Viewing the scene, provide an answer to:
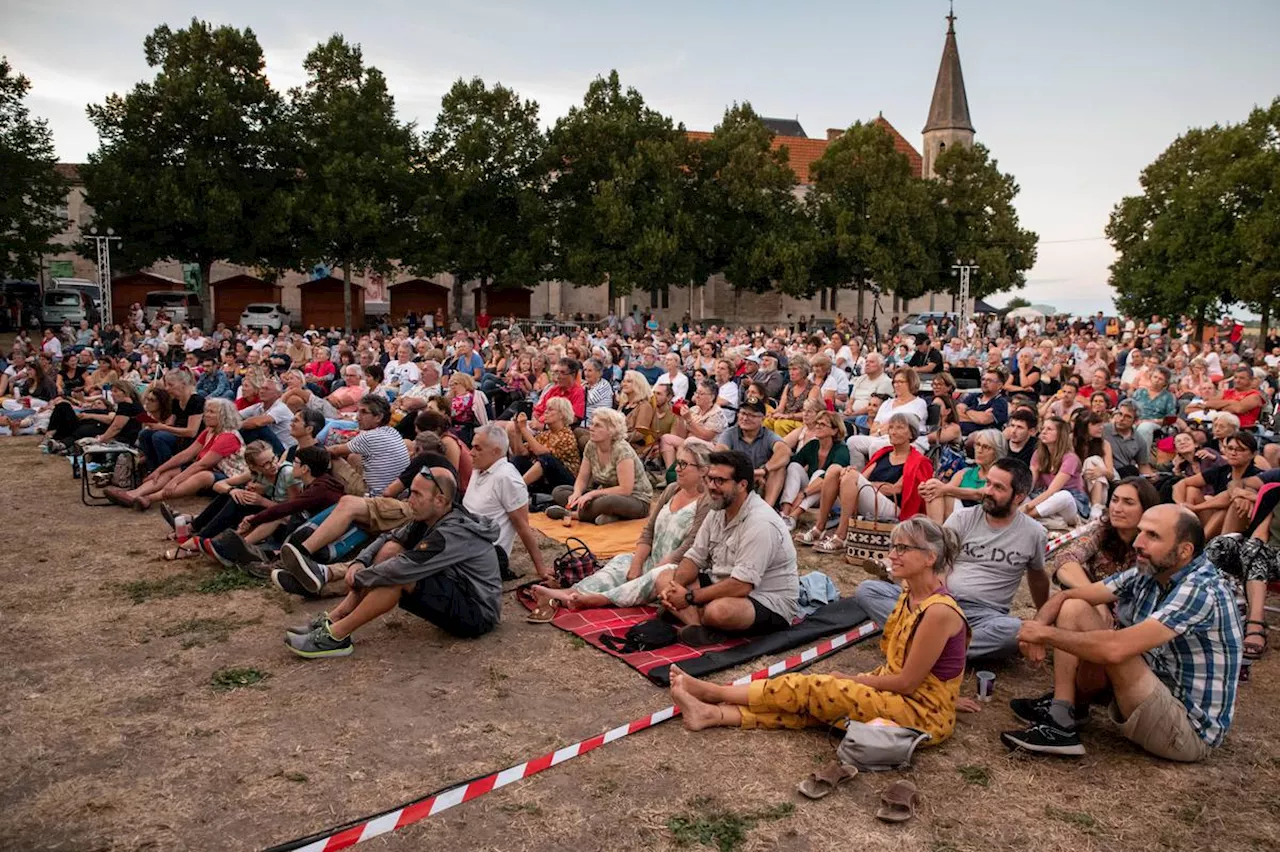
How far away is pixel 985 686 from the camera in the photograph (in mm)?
4602

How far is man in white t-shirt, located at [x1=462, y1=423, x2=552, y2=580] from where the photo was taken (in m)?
6.20

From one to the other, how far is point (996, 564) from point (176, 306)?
39.3 m

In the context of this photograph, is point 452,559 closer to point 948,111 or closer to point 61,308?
point 61,308

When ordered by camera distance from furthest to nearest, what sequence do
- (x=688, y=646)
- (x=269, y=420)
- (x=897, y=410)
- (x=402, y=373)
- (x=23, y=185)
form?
(x=23, y=185), (x=402, y=373), (x=269, y=420), (x=897, y=410), (x=688, y=646)

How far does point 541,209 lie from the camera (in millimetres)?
38938

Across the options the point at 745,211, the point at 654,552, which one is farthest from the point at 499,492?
the point at 745,211

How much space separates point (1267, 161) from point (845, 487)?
3898 centimetres

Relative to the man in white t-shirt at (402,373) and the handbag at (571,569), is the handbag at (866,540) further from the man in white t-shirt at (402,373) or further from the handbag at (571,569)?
the man in white t-shirt at (402,373)

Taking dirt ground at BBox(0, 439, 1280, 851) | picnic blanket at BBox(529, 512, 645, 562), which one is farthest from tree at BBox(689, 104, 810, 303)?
dirt ground at BBox(0, 439, 1280, 851)

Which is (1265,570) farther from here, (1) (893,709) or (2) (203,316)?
(2) (203,316)

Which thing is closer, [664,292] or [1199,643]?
[1199,643]

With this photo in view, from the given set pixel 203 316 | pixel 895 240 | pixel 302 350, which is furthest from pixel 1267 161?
pixel 203 316

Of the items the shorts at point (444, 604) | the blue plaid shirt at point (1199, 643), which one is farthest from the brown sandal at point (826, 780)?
the shorts at point (444, 604)

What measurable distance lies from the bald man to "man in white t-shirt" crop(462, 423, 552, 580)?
30.9 inches
